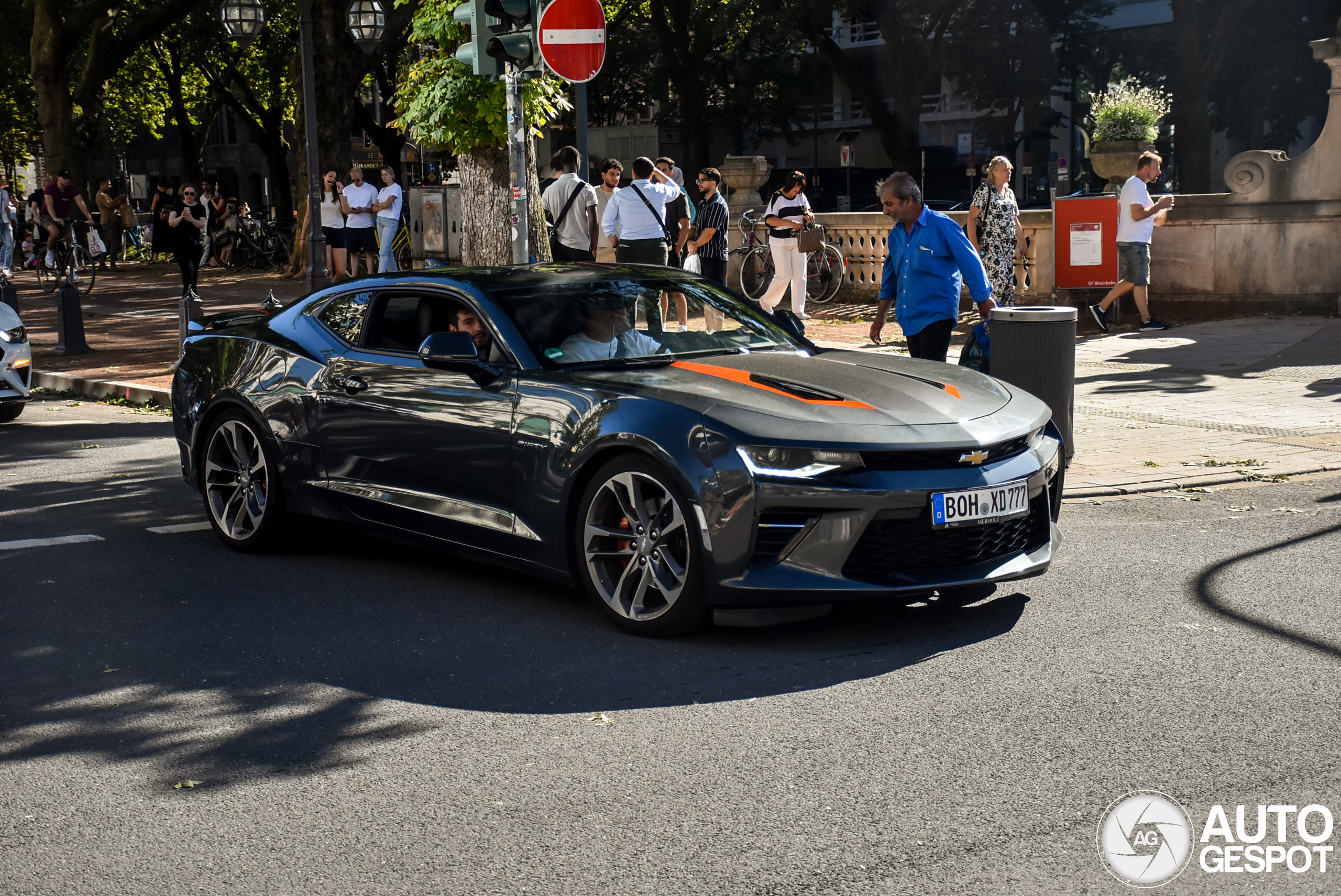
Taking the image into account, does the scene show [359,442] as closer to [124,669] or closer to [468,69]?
[124,669]

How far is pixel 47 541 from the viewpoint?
792 centimetres

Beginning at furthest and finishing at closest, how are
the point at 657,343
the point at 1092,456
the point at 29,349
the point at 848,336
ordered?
the point at 848,336 → the point at 29,349 → the point at 1092,456 → the point at 657,343

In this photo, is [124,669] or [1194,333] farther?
[1194,333]

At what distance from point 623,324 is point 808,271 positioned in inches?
599

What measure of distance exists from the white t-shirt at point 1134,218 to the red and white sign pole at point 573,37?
24.8 feet

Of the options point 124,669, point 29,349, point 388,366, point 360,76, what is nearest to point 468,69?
point 29,349

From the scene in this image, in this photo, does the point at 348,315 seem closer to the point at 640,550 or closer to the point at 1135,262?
the point at 640,550

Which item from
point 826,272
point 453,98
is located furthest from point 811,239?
point 453,98

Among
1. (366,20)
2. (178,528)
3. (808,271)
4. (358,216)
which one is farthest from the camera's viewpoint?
(366,20)

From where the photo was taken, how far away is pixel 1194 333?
→ 16188 millimetres

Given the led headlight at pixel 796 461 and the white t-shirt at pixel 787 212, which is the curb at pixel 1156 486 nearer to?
the led headlight at pixel 796 461

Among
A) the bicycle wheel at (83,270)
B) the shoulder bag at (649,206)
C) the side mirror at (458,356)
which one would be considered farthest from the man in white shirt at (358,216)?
the side mirror at (458,356)

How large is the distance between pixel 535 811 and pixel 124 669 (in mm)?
2160

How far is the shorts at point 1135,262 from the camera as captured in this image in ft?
53.6
